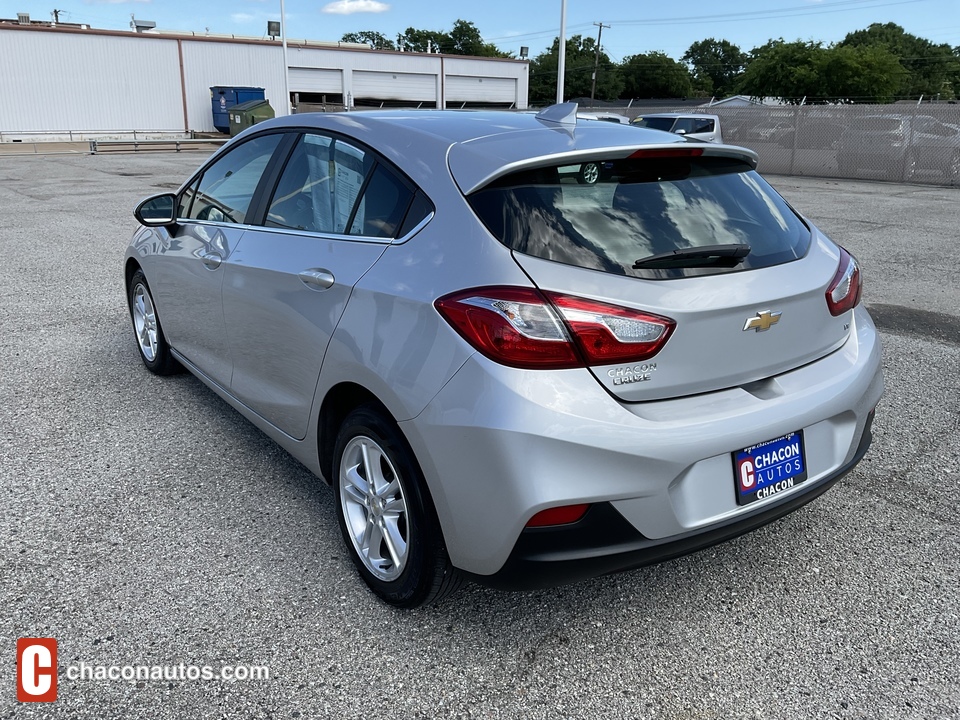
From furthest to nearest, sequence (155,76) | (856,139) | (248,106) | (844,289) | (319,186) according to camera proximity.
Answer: (155,76), (248,106), (856,139), (319,186), (844,289)

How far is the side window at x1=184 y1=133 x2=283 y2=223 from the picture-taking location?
3.64m

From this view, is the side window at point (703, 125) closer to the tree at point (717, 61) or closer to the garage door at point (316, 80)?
the garage door at point (316, 80)

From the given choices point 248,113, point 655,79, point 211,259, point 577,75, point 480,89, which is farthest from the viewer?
point 655,79

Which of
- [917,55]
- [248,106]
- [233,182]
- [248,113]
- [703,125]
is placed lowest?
[233,182]

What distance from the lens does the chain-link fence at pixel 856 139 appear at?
19.6 meters

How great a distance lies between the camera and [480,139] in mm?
2682

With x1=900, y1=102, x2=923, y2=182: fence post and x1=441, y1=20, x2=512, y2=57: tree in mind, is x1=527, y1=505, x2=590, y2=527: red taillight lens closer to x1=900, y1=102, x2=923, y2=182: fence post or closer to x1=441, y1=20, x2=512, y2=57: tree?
x1=900, y1=102, x2=923, y2=182: fence post

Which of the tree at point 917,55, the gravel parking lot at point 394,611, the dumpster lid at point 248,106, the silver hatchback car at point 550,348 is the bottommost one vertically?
the gravel parking lot at point 394,611

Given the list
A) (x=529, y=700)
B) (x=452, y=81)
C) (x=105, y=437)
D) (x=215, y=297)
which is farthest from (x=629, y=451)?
(x=452, y=81)

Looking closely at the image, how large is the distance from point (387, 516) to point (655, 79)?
125m

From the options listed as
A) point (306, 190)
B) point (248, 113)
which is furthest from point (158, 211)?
point (248, 113)

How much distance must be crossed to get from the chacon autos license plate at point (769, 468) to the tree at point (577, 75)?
342 ft

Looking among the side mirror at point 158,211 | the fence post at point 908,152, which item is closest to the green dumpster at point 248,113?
the fence post at point 908,152

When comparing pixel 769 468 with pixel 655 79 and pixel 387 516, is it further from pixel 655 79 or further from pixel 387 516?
pixel 655 79
